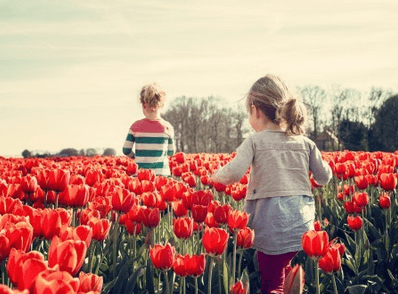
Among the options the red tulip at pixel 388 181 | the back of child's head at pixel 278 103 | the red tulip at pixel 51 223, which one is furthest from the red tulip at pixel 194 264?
the red tulip at pixel 388 181

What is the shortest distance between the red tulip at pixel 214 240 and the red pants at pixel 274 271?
53.5 inches

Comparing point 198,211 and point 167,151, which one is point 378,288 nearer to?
point 198,211

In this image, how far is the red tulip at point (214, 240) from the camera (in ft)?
9.58

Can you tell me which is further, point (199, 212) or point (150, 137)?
point (150, 137)

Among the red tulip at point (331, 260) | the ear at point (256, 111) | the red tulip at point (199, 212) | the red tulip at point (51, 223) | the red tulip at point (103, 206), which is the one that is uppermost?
the ear at point (256, 111)

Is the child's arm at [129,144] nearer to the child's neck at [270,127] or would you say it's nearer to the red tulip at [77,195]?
the child's neck at [270,127]

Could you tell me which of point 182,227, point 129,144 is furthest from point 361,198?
point 129,144

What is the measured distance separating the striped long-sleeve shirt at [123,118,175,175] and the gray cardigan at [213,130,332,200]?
11.0 ft

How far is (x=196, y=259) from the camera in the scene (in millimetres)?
2717

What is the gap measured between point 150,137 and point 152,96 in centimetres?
63

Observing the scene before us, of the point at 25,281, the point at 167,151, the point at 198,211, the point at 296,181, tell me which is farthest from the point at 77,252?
the point at 167,151

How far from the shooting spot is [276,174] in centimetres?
426

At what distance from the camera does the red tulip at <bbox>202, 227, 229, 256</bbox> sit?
2920 mm

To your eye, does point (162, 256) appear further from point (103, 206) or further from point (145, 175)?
point (145, 175)
